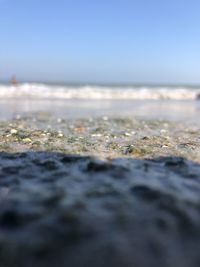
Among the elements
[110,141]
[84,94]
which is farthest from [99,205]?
[84,94]

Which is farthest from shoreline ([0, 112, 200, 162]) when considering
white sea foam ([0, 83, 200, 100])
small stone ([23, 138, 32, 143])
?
white sea foam ([0, 83, 200, 100])

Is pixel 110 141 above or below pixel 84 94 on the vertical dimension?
above

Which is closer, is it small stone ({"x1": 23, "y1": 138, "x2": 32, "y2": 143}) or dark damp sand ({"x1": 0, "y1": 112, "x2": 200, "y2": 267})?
dark damp sand ({"x1": 0, "y1": 112, "x2": 200, "y2": 267})

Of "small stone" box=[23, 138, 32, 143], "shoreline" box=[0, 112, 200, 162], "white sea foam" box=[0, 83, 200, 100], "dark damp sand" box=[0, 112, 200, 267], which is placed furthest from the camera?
"white sea foam" box=[0, 83, 200, 100]

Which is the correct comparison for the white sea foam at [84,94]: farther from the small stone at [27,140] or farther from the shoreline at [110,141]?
the small stone at [27,140]

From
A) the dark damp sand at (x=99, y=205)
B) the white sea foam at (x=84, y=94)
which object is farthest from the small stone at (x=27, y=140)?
the white sea foam at (x=84, y=94)

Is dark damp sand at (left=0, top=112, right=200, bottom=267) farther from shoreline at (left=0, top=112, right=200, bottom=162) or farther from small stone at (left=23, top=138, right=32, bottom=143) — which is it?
small stone at (left=23, top=138, right=32, bottom=143)

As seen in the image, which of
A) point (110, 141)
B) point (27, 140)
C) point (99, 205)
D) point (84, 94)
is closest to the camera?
point (99, 205)

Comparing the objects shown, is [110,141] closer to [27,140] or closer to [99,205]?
[27,140]

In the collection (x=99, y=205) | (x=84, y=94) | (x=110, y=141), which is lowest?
(x=84, y=94)

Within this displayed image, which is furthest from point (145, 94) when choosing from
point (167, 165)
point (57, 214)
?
point (57, 214)
